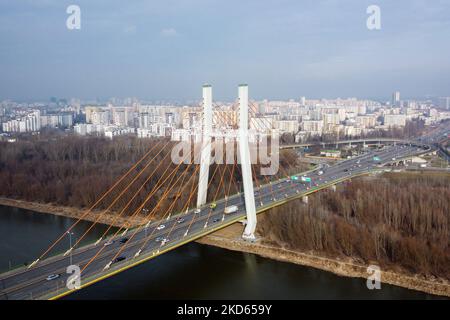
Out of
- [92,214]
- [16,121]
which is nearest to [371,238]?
[92,214]

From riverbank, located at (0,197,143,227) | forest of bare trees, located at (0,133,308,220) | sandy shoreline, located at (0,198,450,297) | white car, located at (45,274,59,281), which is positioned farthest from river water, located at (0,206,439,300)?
riverbank, located at (0,197,143,227)

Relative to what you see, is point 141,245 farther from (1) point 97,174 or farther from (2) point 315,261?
(1) point 97,174

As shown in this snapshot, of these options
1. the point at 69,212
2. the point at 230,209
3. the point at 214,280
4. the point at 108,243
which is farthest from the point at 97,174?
the point at 214,280

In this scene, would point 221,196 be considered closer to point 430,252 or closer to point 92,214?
point 92,214

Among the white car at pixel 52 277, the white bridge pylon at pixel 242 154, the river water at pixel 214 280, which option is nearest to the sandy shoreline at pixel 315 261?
the river water at pixel 214 280

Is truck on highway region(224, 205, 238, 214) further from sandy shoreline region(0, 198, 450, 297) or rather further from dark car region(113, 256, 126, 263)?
dark car region(113, 256, 126, 263)
